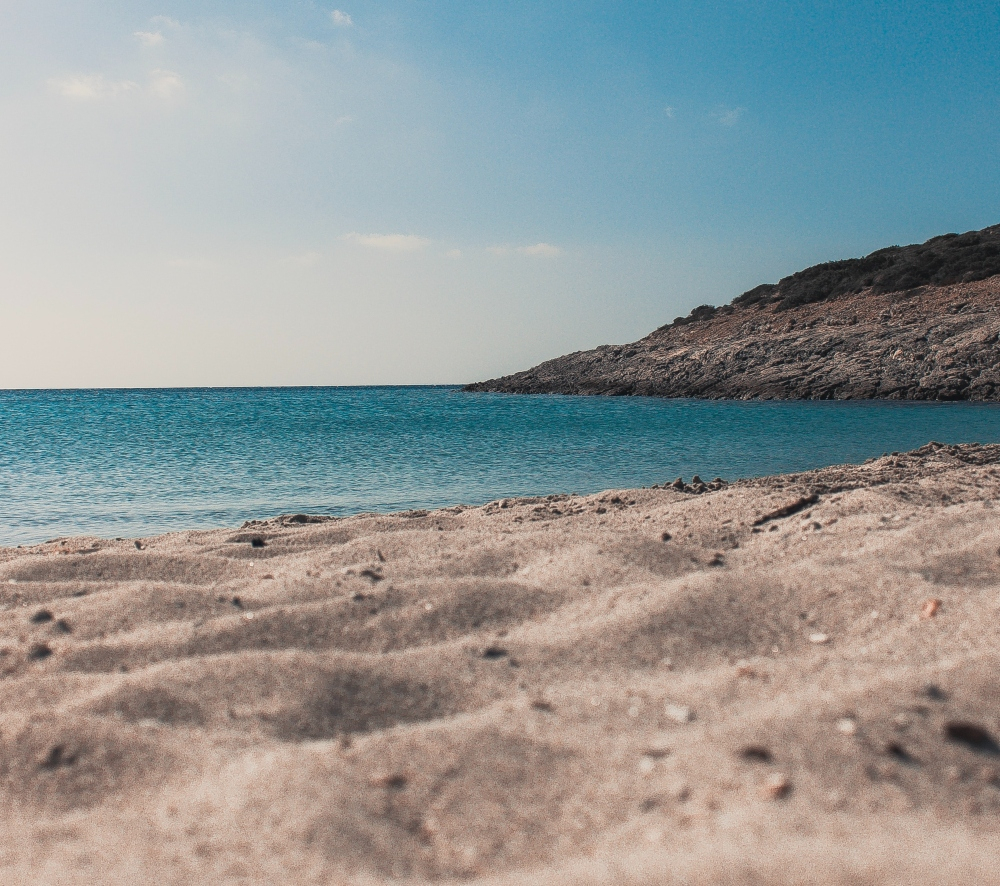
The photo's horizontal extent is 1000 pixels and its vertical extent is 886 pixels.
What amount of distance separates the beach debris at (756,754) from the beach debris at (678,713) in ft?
0.64

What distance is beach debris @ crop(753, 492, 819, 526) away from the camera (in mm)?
3857

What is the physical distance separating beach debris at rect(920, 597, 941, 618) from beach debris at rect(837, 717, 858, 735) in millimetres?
817

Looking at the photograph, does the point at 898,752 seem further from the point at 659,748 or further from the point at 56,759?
the point at 56,759

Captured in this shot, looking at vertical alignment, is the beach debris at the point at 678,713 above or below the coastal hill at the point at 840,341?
below

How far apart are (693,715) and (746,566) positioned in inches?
54.5

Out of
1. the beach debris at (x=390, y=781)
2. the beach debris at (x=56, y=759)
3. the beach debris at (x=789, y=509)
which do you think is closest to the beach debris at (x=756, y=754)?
the beach debris at (x=390, y=781)

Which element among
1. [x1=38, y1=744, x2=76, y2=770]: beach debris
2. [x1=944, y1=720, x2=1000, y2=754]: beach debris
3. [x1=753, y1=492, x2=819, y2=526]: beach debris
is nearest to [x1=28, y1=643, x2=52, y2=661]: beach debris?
[x1=38, y1=744, x2=76, y2=770]: beach debris

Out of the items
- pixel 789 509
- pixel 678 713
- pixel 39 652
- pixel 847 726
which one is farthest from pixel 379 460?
pixel 847 726

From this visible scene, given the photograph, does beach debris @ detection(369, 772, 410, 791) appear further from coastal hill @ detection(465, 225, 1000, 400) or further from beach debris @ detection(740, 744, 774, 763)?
coastal hill @ detection(465, 225, 1000, 400)

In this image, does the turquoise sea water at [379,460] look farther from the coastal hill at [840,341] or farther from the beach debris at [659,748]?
the coastal hill at [840,341]

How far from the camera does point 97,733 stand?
6.20ft

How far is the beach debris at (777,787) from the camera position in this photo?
150 centimetres

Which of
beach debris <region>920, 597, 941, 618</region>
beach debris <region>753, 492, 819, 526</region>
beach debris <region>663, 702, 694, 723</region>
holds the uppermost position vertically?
beach debris <region>753, 492, 819, 526</region>

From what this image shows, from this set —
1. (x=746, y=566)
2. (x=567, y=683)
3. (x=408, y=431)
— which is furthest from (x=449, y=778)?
(x=408, y=431)
